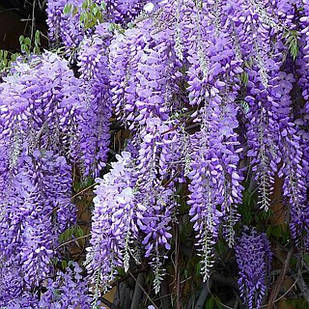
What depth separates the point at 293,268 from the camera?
11.7ft

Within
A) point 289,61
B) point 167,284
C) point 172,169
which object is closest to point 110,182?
point 172,169

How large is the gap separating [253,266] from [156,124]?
129cm

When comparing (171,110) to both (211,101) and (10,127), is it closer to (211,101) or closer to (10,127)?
(211,101)

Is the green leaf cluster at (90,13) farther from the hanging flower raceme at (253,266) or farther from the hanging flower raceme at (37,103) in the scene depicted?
the hanging flower raceme at (253,266)

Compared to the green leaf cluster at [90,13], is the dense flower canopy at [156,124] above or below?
below

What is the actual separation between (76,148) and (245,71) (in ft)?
2.53

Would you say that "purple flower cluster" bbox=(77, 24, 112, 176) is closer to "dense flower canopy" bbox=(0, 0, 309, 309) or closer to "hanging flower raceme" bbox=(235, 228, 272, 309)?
"dense flower canopy" bbox=(0, 0, 309, 309)

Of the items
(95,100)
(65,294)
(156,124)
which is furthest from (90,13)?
(65,294)

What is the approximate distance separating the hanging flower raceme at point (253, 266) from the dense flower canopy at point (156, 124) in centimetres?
52

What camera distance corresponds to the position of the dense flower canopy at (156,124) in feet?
7.36

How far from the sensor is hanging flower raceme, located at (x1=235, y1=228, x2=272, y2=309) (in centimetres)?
327

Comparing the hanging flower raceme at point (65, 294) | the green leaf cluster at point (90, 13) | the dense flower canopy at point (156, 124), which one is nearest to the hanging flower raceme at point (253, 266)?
the dense flower canopy at point (156, 124)

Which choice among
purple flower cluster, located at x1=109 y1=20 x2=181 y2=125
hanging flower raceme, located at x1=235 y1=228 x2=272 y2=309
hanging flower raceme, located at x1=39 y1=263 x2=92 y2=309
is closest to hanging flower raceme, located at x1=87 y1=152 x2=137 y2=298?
purple flower cluster, located at x1=109 y1=20 x2=181 y2=125

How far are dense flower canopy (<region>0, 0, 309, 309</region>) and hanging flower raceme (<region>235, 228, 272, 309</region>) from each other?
518 mm
